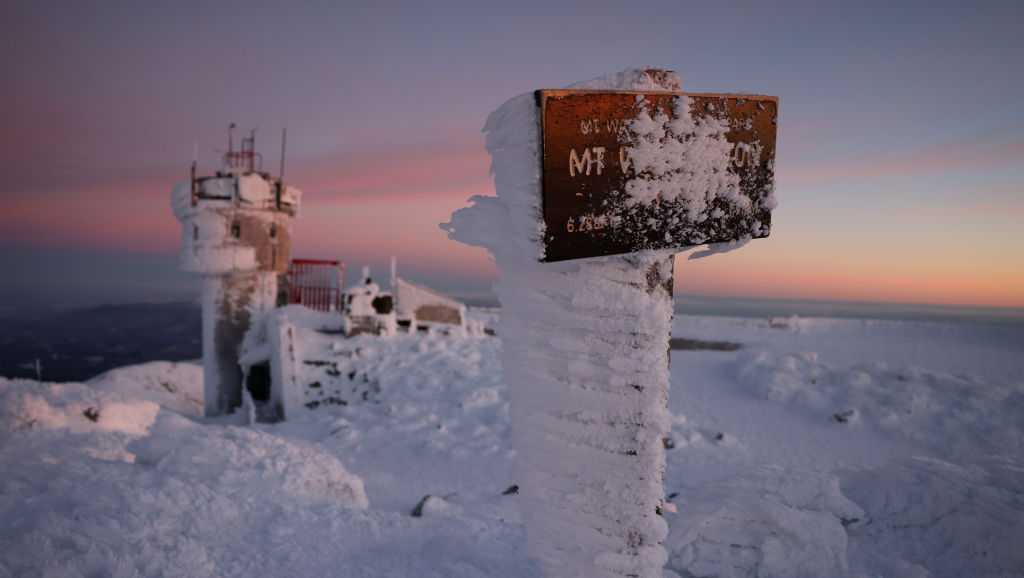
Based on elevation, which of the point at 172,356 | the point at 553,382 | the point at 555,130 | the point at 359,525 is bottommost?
the point at 172,356

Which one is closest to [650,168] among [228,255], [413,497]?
[413,497]

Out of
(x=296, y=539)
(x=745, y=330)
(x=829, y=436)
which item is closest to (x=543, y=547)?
(x=296, y=539)

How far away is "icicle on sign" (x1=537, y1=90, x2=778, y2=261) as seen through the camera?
4.89 feet

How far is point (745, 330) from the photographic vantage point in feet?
79.8

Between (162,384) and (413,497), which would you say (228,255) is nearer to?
(162,384)

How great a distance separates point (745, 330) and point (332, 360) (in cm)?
2181

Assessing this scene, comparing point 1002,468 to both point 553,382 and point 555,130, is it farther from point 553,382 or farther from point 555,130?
point 555,130

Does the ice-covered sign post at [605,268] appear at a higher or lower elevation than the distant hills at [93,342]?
higher

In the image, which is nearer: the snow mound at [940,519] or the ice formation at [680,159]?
the ice formation at [680,159]

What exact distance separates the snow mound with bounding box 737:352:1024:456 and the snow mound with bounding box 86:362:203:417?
16.5 m

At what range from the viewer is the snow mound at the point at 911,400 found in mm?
7898

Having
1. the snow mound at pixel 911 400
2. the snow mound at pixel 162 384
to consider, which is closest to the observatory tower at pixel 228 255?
the snow mound at pixel 162 384

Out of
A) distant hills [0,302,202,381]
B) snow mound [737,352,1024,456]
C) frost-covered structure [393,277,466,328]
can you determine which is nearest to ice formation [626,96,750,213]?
snow mound [737,352,1024,456]

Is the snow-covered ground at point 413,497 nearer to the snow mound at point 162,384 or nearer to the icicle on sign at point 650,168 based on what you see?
the icicle on sign at point 650,168
